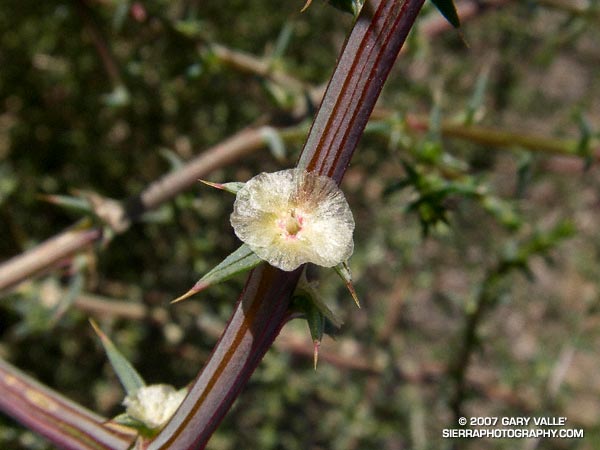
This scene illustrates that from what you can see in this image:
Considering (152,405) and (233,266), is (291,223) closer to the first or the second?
(233,266)

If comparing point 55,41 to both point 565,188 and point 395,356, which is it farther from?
point 565,188

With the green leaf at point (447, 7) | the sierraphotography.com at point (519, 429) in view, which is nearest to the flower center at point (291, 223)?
the green leaf at point (447, 7)

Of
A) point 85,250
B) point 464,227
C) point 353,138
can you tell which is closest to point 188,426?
point 353,138

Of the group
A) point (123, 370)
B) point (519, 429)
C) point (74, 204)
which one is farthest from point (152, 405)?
point (519, 429)

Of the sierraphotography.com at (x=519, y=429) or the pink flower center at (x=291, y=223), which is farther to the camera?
the sierraphotography.com at (x=519, y=429)

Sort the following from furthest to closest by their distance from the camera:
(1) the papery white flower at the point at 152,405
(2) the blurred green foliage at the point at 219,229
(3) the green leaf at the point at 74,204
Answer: (2) the blurred green foliage at the point at 219,229 < (3) the green leaf at the point at 74,204 < (1) the papery white flower at the point at 152,405

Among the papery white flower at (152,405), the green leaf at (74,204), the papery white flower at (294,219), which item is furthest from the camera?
the green leaf at (74,204)

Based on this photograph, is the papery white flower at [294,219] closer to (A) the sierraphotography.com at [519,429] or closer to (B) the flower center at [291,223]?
(B) the flower center at [291,223]
